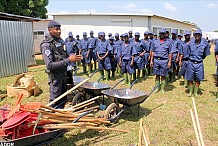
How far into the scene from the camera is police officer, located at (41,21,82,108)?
12.9 ft

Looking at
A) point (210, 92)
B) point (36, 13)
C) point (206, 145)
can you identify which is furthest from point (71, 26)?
point (206, 145)

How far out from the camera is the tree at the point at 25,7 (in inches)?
768

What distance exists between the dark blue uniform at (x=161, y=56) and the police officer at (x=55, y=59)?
3527 millimetres

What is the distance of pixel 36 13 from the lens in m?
22.1

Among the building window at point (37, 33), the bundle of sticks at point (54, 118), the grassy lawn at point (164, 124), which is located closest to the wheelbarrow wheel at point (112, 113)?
the grassy lawn at point (164, 124)

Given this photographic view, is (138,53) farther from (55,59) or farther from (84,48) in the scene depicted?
(55,59)

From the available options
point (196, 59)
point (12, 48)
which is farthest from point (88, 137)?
point (12, 48)

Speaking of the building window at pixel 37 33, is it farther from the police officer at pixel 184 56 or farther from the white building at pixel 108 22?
the police officer at pixel 184 56

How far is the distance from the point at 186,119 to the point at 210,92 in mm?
2771

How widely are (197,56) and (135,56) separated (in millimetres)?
2609

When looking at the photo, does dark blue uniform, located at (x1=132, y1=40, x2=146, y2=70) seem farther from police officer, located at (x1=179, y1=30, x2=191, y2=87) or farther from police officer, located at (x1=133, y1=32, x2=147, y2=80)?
police officer, located at (x1=179, y1=30, x2=191, y2=87)

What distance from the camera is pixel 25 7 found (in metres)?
21.2

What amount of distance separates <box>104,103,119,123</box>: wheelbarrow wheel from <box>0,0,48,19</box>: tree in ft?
55.3

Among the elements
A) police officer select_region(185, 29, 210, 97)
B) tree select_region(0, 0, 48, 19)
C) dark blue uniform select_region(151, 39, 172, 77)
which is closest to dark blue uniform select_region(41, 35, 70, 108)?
dark blue uniform select_region(151, 39, 172, 77)
